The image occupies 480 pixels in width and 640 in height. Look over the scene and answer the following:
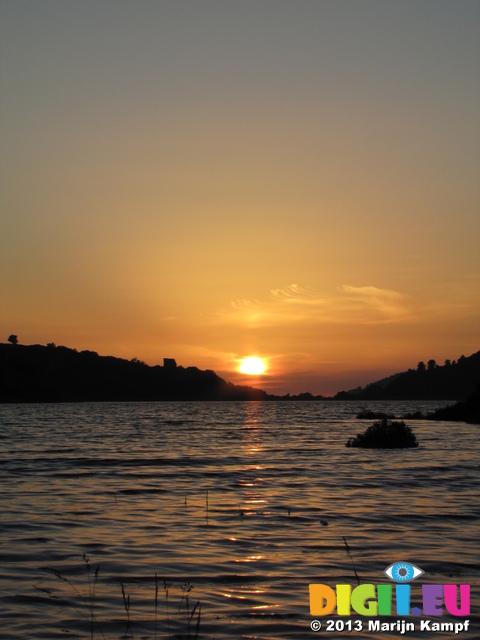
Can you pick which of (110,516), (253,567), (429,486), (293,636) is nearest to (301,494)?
(429,486)

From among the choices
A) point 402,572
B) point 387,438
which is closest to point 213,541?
point 402,572

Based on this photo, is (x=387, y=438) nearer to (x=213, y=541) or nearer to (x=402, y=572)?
(x=213, y=541)

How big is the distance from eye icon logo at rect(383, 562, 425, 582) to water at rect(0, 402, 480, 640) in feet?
0.69

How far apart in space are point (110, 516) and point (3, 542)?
3.83m

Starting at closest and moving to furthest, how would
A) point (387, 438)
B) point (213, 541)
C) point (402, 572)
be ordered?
point (402, 572), point (213, 541), point (387, 438)

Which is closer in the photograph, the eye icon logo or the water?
the water

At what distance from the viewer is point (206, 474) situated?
29.1 m

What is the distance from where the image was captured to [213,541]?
15.2 metres

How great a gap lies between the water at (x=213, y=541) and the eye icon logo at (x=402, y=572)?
0.21 meters

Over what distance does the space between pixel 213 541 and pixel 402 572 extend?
4.33 meters

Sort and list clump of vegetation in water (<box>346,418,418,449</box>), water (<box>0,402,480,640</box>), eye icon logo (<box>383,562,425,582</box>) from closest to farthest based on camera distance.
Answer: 1. water (<box>0,402,480,640</box>)
2. eye icon logo (<box>383,562,425,582</box>)
3. clump of vegetation in water (<box>346,418,418,449</box>)

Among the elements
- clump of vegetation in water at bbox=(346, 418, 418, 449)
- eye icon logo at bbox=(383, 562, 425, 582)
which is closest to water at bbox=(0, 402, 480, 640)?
eye icon logo at bbox=(383, 562, 425, 582)

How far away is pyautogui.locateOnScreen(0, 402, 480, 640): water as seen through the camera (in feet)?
33.3

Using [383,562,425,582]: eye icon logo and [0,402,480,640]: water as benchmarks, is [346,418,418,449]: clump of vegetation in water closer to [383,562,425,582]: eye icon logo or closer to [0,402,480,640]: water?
[0,402,480,640]: water
